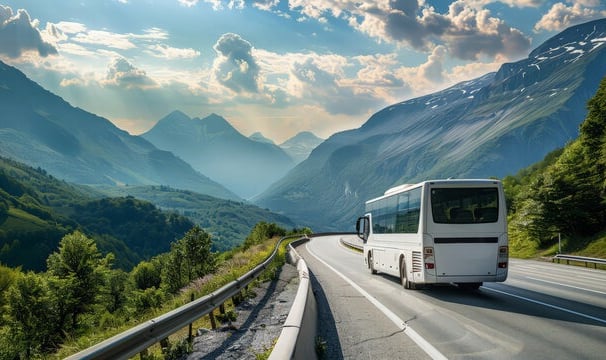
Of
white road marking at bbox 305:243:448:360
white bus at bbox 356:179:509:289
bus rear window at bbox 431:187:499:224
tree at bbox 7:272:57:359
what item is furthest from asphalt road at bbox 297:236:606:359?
tree at bbox 7:272:57:359

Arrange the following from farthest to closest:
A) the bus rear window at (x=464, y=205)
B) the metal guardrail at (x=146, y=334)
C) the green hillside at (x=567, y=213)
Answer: the green hillside at (x=567, y=213), the bus rear window at (x=464, y=205), the metal guardrail at (x=146, y=334)

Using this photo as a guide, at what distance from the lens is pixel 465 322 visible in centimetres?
1037

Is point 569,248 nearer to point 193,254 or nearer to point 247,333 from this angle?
point 247,333

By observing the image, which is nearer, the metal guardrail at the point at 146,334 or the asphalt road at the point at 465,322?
the metal guardrail at the point at 146,334

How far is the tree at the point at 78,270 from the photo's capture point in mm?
59688

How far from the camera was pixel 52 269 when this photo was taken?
204 feet

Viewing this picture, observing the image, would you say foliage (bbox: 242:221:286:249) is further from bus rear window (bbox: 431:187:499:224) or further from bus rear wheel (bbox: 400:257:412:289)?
bus rear window (bbox: 431:187:499:224)

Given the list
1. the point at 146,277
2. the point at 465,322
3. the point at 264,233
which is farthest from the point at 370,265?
the point at 146,277

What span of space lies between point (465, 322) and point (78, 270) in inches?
2396

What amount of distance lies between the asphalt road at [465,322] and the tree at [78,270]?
5076cm

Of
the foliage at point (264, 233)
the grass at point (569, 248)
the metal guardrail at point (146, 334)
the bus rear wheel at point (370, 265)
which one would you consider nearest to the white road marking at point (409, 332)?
the metal guardrail at point (146, 334)

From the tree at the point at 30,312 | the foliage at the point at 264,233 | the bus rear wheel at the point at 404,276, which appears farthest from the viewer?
the foliage at the point at 264,233

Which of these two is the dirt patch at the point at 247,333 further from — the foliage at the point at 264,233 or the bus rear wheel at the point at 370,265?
the foliage at the point at 264,233

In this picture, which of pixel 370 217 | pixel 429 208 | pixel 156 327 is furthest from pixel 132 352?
pixel 370 217
